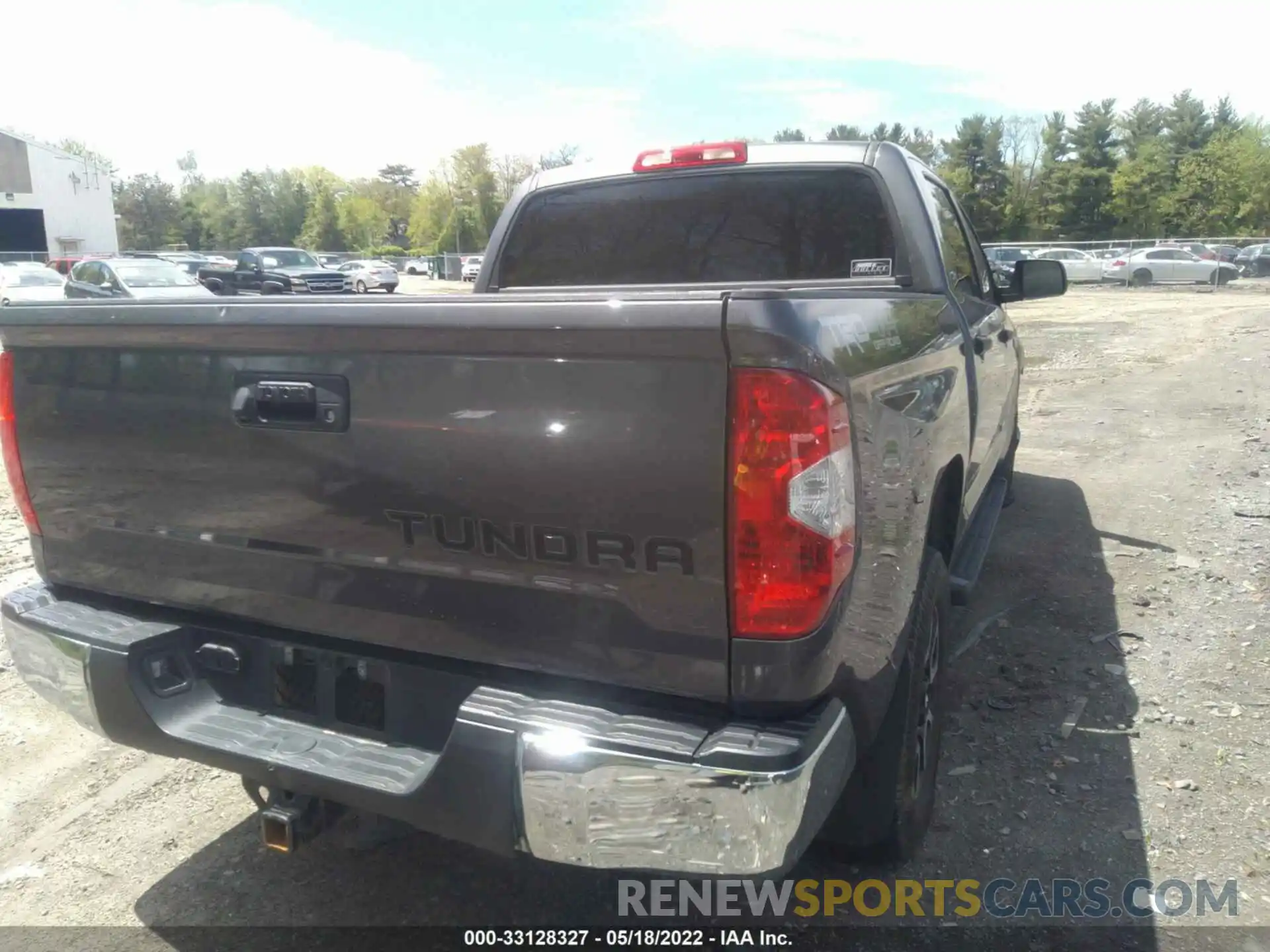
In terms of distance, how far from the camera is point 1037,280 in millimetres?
5008

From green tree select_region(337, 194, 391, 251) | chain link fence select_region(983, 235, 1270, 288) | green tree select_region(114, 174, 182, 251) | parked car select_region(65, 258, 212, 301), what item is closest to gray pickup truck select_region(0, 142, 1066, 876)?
parked car select_region(65, 258, 212, 301)

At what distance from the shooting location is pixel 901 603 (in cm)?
238

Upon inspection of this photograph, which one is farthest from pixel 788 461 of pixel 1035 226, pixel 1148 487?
pixel 1035 226

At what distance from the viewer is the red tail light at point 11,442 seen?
8.95 feet

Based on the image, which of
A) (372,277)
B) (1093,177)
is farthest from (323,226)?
(1093,177)

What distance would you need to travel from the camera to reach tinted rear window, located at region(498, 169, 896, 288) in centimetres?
368

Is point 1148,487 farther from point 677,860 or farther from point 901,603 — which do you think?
point 677,860

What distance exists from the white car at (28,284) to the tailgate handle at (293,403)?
25894 millimetres

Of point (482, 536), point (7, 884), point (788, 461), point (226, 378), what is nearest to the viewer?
point (788, 461)

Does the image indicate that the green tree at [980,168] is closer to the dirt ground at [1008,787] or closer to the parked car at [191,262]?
the parked car at [191,262]

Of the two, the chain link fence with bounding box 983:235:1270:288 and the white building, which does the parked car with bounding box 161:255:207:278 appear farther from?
the chain link fence with bounding box 983:235:1270:288

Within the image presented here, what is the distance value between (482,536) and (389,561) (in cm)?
28

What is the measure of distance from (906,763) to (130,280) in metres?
19.4

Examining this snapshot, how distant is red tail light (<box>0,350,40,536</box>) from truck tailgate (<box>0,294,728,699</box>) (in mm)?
45
